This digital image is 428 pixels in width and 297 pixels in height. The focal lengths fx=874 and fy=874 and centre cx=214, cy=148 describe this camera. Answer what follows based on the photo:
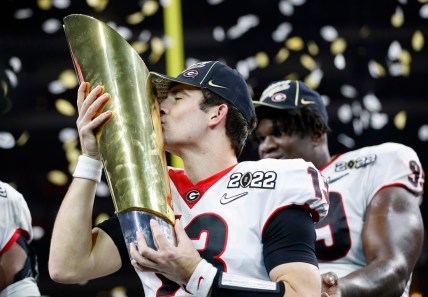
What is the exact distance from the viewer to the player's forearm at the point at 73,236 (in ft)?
6.86

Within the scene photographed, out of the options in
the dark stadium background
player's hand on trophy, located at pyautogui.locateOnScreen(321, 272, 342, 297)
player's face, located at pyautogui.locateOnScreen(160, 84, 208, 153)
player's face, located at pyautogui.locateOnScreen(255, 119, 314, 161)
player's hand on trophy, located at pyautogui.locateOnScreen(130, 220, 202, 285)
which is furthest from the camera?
the dark stadium background

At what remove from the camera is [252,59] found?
425cm

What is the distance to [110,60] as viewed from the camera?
2082 mm

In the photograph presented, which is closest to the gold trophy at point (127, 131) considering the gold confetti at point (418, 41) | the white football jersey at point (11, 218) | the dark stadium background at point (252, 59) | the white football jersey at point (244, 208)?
the white football jersey at point (244, 208)

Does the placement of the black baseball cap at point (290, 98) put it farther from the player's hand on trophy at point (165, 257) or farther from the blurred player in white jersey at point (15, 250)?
the player's hand on trophy at point (165, 257)

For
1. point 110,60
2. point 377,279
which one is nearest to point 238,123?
point 110,60

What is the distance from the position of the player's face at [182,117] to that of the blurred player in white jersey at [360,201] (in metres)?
0.72

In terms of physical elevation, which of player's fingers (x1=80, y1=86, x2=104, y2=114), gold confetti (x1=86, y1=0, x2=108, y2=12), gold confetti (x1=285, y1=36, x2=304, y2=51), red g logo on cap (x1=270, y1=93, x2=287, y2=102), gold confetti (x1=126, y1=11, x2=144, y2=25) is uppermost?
player's fingers (x1=80, y1=86, x2=104, y2=114)

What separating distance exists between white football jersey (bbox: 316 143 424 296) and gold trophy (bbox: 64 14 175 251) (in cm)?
98

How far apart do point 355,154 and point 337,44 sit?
1276 millimetres

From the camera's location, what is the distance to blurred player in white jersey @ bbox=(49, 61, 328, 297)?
1.92m

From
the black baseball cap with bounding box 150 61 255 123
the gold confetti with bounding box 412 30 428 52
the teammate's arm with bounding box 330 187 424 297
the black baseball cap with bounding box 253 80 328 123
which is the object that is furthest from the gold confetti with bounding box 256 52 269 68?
the black baseball cap with bounding box 150 61 255 123

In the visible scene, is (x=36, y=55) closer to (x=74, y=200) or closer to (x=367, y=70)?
(x=367, y=70)

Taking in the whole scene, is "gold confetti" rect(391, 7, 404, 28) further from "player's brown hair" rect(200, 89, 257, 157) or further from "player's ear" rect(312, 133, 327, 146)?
"player's brown hair" rect(200, 89, 257, 157)
